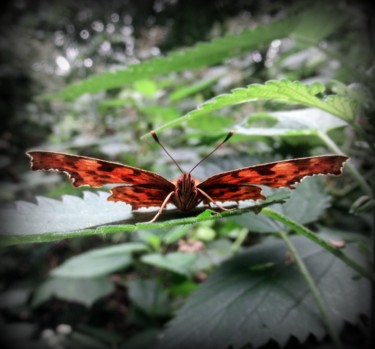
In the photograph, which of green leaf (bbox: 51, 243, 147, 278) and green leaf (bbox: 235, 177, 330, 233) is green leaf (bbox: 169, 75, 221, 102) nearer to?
green leaf (bbox: 235, 177, 330, 233)

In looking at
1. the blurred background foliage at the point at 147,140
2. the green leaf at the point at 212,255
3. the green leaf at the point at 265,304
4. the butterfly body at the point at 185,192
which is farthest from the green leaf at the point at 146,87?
the butterfly body at the point at 185,192

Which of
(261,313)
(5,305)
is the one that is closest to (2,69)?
(5,305)

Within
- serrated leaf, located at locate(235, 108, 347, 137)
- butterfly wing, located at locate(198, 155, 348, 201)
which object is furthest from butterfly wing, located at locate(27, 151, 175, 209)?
serrated leaf, located at locate(235, 108, 347, 137)

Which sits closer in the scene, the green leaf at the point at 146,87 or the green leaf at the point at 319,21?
the green leaf at the point at 319,21

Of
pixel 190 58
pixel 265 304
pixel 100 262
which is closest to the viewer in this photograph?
pixel 265 304

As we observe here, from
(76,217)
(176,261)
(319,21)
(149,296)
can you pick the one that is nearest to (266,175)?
(76,217)

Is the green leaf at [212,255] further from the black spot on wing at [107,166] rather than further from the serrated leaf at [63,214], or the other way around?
the black spot on wing at [107,166]

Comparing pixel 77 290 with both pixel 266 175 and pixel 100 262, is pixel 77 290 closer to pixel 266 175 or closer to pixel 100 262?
pixel 100 262

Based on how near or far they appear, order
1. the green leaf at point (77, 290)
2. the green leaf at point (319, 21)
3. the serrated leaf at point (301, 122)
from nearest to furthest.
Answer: the serrated leaf at point (301, 122) → the green leaf at point (319, 21) → the green leaf at point (77, 290)
